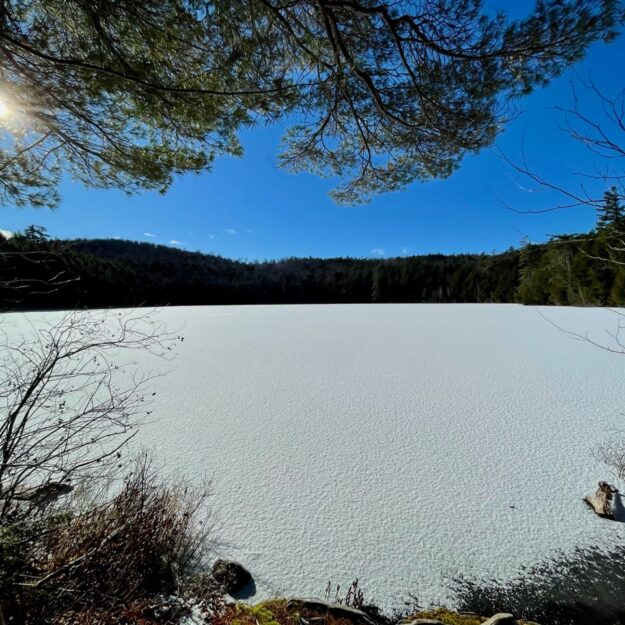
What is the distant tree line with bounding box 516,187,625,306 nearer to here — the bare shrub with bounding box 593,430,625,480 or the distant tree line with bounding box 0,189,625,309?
the distant tree line with bounding box 0,189,625,309

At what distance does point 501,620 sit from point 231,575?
1.43m

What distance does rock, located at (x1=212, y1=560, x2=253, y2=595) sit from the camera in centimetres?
164

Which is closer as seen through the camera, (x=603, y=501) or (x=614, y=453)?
(x=603, y=501)

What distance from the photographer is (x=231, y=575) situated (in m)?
1.68

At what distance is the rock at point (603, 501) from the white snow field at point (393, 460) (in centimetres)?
7

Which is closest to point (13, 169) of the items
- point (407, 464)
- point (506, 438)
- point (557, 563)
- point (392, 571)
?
point (392, 571)

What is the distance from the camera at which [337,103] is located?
7.59ft

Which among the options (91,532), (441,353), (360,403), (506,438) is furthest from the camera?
(441,353)

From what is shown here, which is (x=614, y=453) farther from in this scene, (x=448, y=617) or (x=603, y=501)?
(x=448, y=617)

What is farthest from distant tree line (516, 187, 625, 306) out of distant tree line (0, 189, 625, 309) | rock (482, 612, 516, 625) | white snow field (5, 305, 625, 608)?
rock (482, 612, 516, 625)

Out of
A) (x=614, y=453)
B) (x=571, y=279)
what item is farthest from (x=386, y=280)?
(x=614, y=453)

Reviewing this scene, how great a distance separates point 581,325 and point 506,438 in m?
9.67

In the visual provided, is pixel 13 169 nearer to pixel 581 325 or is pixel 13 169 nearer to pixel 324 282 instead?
pixel 581 325

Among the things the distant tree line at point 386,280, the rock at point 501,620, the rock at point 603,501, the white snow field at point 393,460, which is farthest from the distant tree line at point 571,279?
the rock at point 501,620
